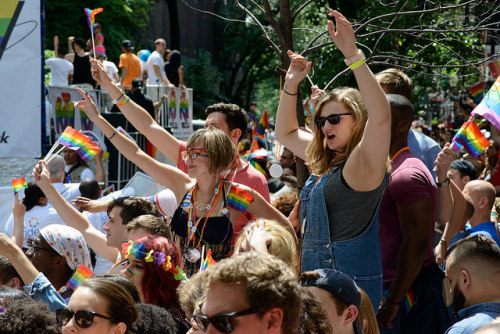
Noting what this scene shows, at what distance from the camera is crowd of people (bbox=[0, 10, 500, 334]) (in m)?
2.80

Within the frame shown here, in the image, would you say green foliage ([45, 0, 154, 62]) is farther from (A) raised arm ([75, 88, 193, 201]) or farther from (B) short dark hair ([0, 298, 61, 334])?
(B) short dark hair ([0, 298, 61, 334])

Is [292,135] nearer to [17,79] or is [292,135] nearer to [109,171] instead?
[17,79]

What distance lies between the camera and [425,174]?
3.76 metres

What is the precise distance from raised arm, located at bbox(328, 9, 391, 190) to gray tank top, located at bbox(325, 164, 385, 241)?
0.16 ft

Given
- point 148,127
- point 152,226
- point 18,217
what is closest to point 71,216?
point 18,217

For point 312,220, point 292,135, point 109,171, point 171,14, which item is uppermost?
point 171,14

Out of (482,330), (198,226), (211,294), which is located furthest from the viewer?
(198,226)

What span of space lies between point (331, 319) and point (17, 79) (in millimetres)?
5778

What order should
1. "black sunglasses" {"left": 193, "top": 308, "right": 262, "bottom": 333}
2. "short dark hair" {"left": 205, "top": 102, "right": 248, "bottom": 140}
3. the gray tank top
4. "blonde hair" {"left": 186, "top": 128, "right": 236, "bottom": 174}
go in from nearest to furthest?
"black sunglasses" {"left": 193, "top": 308, "right": 262, "bottom": 333}, the gray tank top, "blonde hair" {"left": 186, "top": 128, "right": 236, "bottom": 174}, "short dark hair" {"left": 205, "top": 102, "right": 248, "bottom": 140}

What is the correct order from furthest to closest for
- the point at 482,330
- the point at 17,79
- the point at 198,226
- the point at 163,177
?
the point at 17,79
the point at 163,177
the point at 198,226
the point at 482,330

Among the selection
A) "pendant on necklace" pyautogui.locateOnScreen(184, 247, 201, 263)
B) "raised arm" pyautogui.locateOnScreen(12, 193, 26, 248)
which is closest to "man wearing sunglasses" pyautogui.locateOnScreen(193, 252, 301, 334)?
"pendant on necklace" pyautogui.locateOnScreen(184, 247, 201, 263)

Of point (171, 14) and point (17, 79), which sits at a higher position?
point (171, 14)

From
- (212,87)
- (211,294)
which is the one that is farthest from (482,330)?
(212,87)

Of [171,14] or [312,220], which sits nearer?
[312,220]
